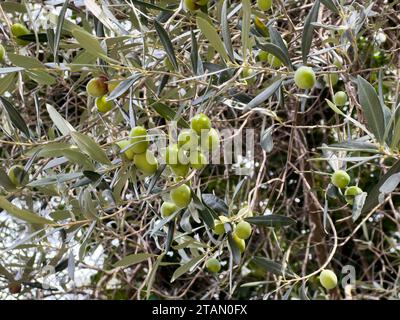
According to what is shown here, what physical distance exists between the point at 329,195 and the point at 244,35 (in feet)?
1.22

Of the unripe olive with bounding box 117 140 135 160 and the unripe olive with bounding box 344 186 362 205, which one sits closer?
the unripe olive with bounding box 117 140 135 160

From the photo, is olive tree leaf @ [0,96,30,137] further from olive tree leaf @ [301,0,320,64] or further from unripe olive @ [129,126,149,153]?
olive tree leaf @ [301,0,320,64]

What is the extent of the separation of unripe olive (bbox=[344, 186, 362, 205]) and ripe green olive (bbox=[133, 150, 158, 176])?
36 centimetres

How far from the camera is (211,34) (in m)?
0.89

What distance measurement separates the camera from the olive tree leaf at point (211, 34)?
2.84ft

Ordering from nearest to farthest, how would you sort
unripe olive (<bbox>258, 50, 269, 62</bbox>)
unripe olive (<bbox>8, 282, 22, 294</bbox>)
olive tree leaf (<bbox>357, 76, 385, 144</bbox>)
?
olive tree leaf (<bbox>357, 76, 385, 144</bbox>)
unripe olive (<bbox>258, 50, 269, 62</bbox>)
unripe olive (<bbox>8, 282, 22, 294</bbox>)

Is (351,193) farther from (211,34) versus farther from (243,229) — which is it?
(211,34)

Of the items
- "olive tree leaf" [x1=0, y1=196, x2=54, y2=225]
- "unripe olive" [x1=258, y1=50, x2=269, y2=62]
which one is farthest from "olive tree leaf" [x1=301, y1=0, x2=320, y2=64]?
"olive tree leaf" [x1=0, y1=196, x2=54, y2=225]

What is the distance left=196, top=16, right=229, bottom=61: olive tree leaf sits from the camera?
87 cm

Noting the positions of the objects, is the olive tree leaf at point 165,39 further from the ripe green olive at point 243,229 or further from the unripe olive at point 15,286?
the unripe olive at point 15,286

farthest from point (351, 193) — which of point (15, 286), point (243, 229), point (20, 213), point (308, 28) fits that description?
point (15, 286)

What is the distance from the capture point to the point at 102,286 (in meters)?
2.36

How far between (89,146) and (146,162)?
0.09 metres

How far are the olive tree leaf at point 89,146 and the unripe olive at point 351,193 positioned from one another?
1.41ft
